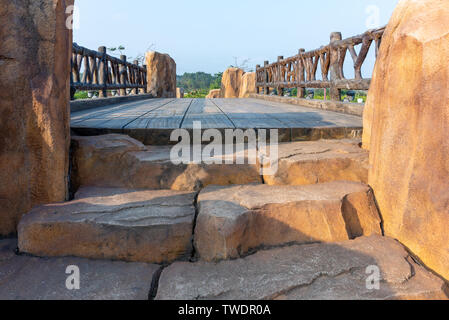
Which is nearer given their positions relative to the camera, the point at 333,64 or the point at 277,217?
the point at 277,217

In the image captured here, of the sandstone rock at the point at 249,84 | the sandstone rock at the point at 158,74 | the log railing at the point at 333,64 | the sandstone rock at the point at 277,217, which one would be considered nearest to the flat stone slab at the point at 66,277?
the sandstone rock at the point at 277,217

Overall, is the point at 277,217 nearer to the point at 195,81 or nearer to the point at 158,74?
the point at 158,74

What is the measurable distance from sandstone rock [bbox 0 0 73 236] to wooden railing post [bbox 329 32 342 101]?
3.66 metres

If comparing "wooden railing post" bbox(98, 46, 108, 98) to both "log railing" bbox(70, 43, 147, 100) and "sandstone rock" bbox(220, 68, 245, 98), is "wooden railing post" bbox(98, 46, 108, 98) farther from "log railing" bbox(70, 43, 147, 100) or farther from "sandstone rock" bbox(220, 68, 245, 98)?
"sandstone rock" bbox(220, 68, 245, 98)

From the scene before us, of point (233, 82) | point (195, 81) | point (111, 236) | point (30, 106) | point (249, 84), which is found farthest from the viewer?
point (195, 81)

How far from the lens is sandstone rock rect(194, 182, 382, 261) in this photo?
56.7 inches

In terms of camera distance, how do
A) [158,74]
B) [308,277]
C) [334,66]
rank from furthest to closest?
[158,74]
[334,66]
[308,277]

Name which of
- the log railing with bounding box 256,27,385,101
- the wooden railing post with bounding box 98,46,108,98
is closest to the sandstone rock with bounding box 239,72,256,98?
the log railing with bounding box 256,27,385,101

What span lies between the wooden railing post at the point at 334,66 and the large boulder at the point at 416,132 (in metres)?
2.74

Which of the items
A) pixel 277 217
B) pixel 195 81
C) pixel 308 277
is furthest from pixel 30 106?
pixel 195 81

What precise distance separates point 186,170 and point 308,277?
93 centimetres

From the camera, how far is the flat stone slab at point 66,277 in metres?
1.22

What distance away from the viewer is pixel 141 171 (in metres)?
1.89

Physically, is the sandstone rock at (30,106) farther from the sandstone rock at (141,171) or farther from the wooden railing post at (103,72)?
the wooden railing post at (103,72)
